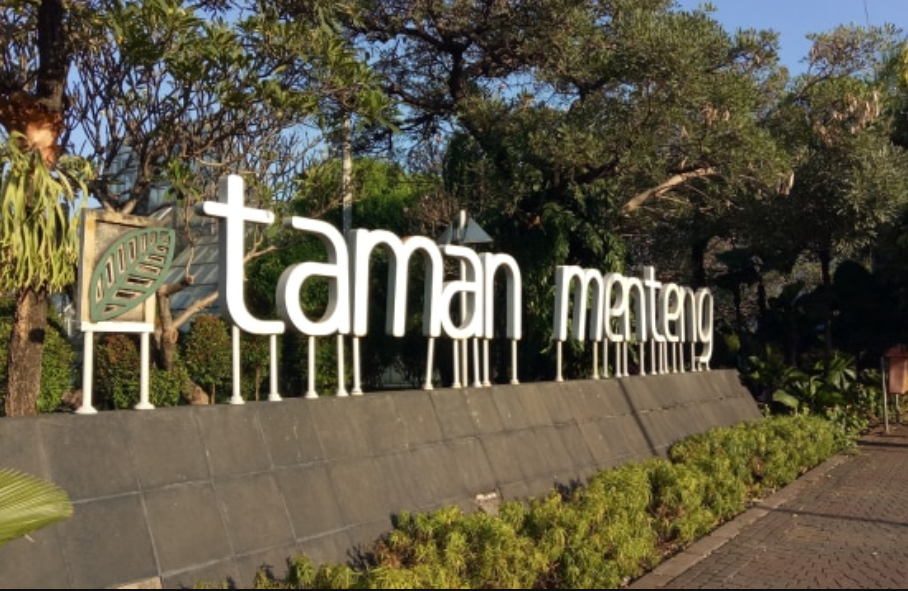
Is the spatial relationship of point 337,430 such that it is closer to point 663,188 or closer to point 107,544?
point 107,544

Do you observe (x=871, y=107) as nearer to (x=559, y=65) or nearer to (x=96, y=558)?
(x=559, y=65)

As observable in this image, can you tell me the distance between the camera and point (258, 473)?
7.00 m

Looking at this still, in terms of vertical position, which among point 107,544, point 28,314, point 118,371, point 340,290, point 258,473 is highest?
point 340,290

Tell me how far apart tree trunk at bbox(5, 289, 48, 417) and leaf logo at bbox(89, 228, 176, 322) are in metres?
2.03

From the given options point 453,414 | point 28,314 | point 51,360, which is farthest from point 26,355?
point 51,360

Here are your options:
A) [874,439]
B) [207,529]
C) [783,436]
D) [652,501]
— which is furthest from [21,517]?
[874,439]

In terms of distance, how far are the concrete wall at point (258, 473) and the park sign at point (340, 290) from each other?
37 centimetres

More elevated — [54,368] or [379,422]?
[54,368]

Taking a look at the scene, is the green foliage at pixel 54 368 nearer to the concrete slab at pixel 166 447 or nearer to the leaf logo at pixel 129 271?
the leaf logo at pixel 129 271

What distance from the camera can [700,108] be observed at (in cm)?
1450

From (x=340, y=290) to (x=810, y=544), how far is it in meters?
4.52

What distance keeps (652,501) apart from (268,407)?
12.8ft

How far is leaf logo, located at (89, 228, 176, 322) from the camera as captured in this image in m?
6.69

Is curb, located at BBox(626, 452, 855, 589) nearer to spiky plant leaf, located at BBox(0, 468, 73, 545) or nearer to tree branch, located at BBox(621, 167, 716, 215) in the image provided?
spiky plant leaf, located at BBox(0, 468, 73, 545)
